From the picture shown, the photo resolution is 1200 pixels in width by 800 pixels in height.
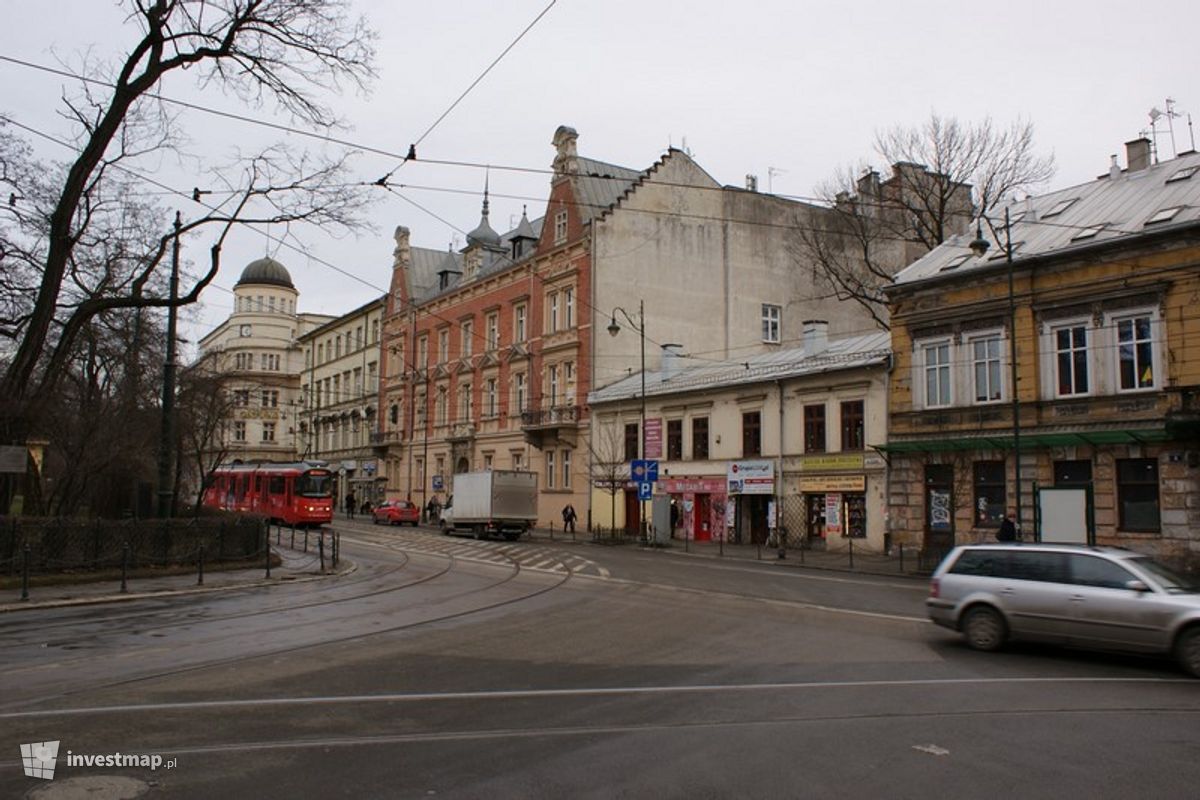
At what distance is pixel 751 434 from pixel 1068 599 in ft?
84.7

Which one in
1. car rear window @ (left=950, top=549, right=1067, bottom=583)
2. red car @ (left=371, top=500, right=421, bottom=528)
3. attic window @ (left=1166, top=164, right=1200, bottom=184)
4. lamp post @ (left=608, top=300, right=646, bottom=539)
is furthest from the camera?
red car @ (left=371, top=500, right=421, bottom=528)

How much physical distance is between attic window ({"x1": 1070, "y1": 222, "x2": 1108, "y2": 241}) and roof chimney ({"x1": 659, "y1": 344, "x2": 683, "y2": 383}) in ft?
65.6

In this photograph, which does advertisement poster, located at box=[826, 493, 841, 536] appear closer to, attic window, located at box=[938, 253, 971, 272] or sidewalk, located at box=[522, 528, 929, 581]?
sidewalk, located at box=[522, 528, 929, 581]

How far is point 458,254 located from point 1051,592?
64.4 meters

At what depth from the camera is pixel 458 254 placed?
7238cm

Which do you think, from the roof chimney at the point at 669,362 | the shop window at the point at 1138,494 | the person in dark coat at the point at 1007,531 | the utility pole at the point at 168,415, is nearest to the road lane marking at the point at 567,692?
the person in dark coat at the point at 1007,531

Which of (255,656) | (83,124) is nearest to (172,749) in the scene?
(255,656)

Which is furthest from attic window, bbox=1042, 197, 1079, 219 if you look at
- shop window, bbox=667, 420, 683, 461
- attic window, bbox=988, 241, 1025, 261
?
shop window, bbox=667, 420, 683, 461

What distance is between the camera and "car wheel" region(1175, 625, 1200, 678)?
420 inches

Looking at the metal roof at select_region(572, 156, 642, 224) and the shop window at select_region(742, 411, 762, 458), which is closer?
the shop window at select_region(742, 411, 762, 458)

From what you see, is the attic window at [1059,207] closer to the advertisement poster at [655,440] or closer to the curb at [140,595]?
the advertisement poster at [655,440]

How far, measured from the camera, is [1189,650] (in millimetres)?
10727

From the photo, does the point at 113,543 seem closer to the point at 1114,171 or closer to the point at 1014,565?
the point at 1014,565

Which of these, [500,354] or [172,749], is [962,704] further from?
[500,354]
